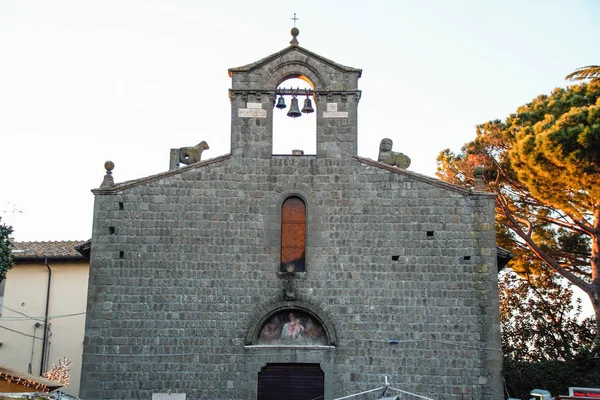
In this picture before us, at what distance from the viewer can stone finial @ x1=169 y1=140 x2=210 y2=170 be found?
18797mm

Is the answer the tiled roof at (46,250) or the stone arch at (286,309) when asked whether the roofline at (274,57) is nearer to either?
the stone arch at (286,309)

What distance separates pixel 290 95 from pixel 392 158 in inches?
120

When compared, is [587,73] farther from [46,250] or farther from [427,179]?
[46,250]

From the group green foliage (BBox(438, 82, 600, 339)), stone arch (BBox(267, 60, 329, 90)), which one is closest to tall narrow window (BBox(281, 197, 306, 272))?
stone arch (BBox(267, 60, 329, 90))

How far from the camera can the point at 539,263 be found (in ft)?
84.5

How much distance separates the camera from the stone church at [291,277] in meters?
17.0

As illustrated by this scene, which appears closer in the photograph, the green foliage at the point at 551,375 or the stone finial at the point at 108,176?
the stone finial at the point at 108,176

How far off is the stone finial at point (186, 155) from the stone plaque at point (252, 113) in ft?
4.42

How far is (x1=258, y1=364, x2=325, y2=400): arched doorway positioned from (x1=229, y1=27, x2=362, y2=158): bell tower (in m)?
5.18

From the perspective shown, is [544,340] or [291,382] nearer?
[291,382]

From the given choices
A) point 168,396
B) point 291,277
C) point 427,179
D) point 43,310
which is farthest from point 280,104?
point 43,310

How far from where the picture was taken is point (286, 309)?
1750cm

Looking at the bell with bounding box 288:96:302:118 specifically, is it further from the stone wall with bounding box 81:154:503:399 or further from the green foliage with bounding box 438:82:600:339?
the green foliage with bounding box 438:82:600:339

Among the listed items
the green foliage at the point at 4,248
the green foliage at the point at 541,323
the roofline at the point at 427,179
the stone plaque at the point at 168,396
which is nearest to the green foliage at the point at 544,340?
the green foliage at the point at 541,323
